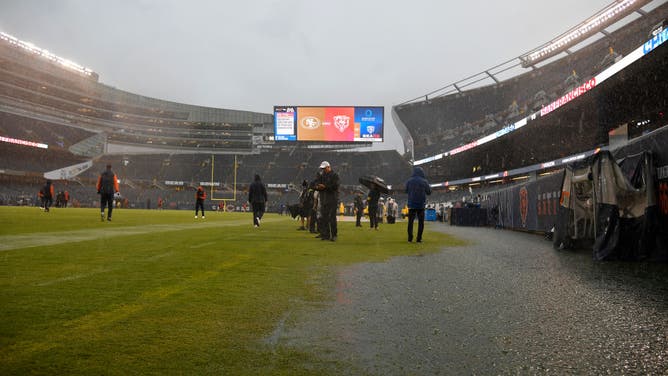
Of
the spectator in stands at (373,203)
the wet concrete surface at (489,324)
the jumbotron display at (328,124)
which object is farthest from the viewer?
the jumbotron display at (328,124)

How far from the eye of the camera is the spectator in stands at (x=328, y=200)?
1002 centimetres

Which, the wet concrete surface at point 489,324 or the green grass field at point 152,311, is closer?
the green grass field at point 152,311

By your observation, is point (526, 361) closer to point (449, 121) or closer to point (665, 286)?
point (665, 286)

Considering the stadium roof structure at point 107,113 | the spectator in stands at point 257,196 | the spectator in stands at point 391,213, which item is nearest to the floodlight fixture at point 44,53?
the stadium roof structure at point 107,113

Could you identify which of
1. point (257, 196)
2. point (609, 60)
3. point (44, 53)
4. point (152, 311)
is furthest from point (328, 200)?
point (44, 53)

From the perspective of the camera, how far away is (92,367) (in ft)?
6.30

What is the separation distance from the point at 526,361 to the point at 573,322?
1096mm

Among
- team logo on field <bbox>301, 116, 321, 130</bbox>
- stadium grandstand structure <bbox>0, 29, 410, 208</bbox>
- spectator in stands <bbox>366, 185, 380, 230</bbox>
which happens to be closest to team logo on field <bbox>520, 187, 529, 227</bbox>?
spectator in stands <bbox>366, 185, 380, 230</bbox>

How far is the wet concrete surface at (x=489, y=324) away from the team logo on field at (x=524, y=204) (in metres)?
9.58

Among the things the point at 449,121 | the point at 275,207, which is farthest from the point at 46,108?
the point at 449,121

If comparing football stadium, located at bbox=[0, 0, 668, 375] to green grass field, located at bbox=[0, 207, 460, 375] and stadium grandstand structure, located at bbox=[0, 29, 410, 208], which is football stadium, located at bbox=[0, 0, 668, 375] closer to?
green grass field, located at bbox=[0, 207, 460, 375]

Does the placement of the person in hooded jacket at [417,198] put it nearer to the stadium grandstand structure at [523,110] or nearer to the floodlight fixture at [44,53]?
the stadium grandstand structure at [523,110]

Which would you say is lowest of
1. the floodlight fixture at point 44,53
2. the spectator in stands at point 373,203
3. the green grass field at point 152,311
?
the green grass field at point 152,311

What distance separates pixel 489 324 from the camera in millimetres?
2865
